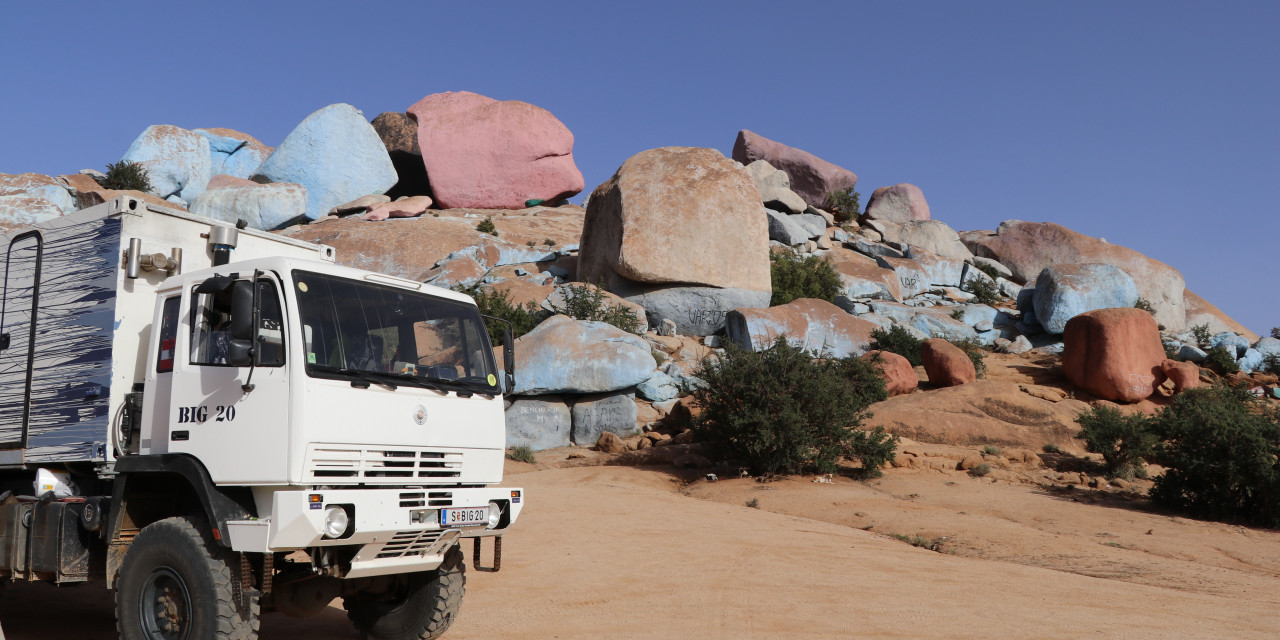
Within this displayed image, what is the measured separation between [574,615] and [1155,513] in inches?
413

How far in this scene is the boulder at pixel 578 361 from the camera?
60.9ft

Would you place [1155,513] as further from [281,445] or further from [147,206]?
[147,206]

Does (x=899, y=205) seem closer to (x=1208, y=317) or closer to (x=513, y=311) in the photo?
(x=1208, y=317)

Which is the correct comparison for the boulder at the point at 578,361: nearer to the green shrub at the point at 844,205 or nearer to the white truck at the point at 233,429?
the white truck at the point at 233,429

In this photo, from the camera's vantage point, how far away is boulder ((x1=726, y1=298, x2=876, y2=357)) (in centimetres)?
2334

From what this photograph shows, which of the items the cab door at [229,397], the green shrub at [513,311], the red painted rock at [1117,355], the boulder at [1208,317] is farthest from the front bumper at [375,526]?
the boulder at [1208,317]

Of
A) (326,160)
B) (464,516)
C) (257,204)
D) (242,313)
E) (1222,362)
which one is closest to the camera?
(242,313)

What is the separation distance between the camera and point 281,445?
5090mm

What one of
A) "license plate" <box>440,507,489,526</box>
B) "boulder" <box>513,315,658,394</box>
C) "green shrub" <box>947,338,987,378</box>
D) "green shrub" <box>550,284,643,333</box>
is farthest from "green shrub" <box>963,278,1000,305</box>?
"license plate" <box>440,507,489,526</box>

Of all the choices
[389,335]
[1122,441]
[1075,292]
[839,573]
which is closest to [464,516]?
[389,335]

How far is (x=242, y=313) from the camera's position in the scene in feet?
17.0

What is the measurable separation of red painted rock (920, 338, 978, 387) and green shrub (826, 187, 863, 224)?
26.6 metres

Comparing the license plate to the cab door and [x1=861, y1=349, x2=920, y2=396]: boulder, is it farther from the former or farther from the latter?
[x1=861, y1=349, x2=920, y2=396]: boulder

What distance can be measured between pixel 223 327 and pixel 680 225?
20611 mm
